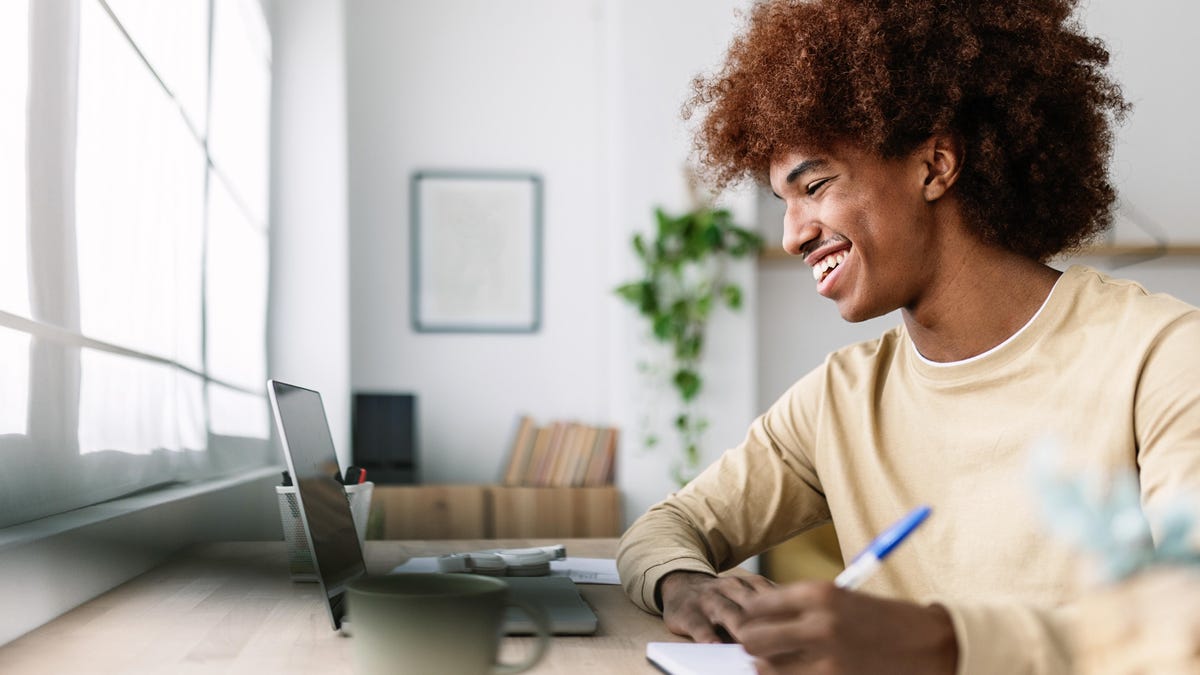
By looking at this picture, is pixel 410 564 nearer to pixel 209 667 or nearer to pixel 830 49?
pixel 209 667

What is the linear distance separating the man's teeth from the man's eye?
9 centimetres

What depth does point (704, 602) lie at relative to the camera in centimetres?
107

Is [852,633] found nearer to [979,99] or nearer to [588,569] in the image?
[588,569]

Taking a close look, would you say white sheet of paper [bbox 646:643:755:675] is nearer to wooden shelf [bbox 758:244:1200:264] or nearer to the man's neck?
the man's neck

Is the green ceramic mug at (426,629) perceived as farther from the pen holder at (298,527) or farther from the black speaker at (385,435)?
the black speaker at (385,435)

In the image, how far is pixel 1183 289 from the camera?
3885 mm

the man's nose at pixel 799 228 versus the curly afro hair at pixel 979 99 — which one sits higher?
the curly afro hair at pixel 979 99

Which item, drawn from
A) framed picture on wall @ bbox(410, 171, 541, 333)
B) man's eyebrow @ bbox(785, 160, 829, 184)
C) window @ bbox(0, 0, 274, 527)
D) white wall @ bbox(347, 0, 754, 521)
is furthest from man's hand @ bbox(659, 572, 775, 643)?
framed picture on wall @ bbox(410, 171, 541, 333)

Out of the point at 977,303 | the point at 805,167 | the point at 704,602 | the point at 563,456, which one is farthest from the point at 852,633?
the point at 563,456

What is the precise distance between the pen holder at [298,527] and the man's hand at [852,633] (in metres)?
0.71

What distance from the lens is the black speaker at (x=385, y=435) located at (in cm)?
372

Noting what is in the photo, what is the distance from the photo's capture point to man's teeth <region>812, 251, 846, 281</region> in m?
1.40

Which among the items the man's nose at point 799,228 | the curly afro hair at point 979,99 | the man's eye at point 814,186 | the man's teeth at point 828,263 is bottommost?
the man's teeth at point 828,263

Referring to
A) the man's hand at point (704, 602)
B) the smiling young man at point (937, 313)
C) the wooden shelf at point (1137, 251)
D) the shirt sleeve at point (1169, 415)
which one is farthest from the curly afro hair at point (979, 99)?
the wooden shelf at point (1137, 251)
